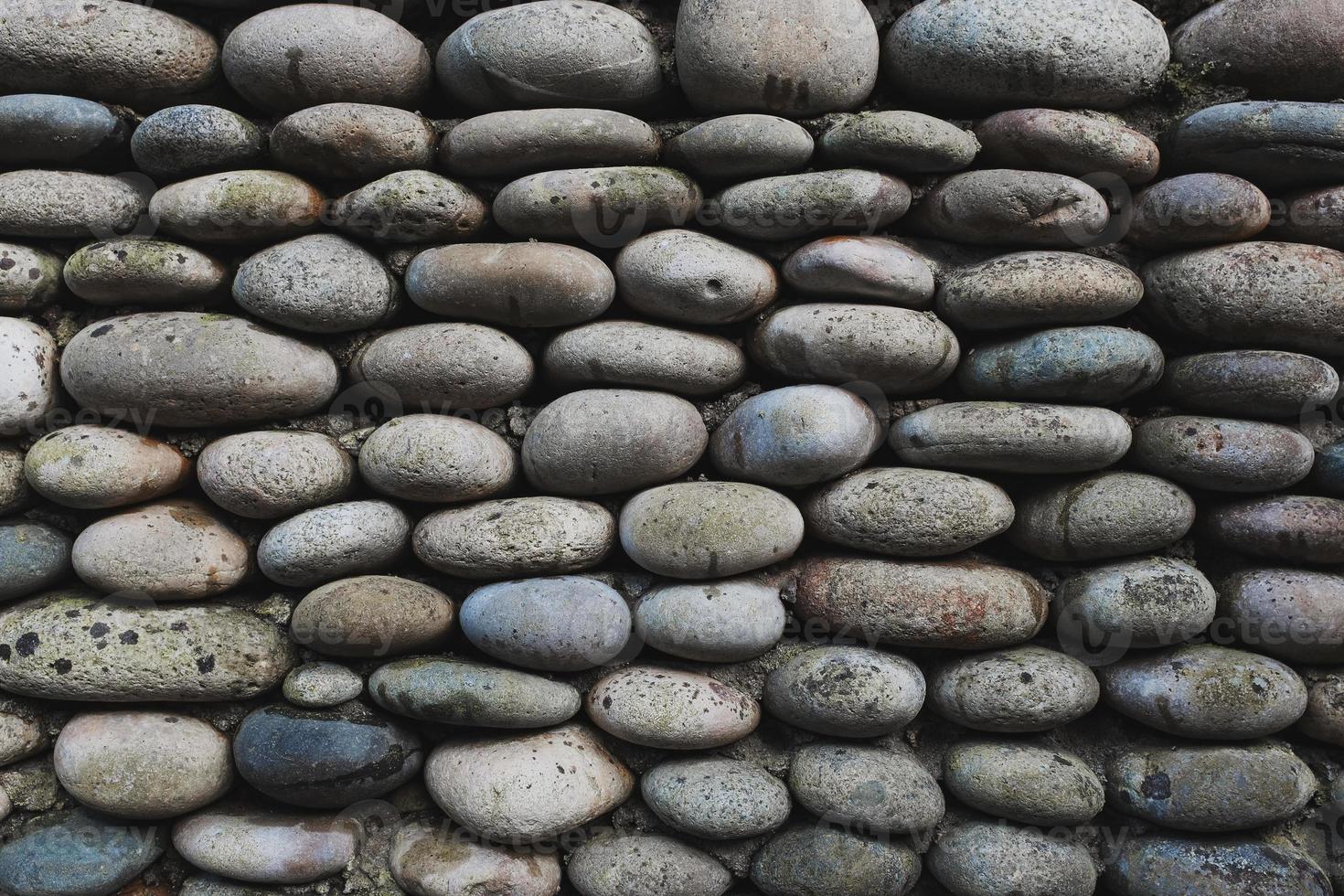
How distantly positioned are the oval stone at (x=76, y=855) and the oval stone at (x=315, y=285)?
5.28ft

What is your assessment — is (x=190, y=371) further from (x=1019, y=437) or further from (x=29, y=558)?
(x=1019, y=437)

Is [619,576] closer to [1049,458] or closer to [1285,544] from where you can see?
[1049,458]

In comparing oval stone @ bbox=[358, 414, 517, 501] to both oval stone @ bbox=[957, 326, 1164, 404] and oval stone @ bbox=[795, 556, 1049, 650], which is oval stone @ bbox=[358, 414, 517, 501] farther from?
oval stone @ bbox=[957, 326, 1164, 404]

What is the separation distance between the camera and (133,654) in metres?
2.19

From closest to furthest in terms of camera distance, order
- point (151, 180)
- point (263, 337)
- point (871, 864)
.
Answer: point (871, 864)
point (263, 337)
point (151, 180)

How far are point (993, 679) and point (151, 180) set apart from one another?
3.02 metres

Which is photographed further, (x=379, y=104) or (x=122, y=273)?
(x=379, y=104)

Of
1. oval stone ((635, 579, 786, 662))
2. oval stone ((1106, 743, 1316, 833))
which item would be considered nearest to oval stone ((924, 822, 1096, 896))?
oval stone ((1106, 743, 1316, 833))

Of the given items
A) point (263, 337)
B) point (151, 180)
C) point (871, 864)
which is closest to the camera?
point (871, 864)

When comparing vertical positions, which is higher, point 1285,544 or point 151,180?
point 151,180

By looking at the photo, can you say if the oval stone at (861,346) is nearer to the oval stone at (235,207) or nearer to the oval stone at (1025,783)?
the oval stone at (1025,783)

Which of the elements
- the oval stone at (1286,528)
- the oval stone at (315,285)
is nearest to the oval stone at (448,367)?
the oval stone at (315,285)

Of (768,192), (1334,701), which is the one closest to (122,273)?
(768,192)

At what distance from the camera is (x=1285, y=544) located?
221cm
